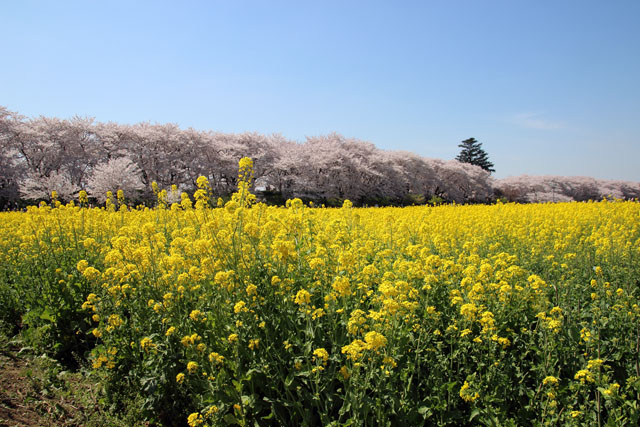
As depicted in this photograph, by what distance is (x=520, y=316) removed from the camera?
3.80 m

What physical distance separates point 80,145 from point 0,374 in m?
35.4

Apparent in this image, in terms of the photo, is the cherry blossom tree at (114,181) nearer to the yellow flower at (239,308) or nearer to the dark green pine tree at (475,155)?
the yellow flower at (239,308)

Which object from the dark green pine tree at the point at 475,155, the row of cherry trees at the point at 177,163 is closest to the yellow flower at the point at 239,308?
the row of cherry trees at the point at 177,163

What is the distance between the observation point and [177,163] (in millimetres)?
37094

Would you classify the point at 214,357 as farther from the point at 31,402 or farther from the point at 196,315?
the point at 31,402

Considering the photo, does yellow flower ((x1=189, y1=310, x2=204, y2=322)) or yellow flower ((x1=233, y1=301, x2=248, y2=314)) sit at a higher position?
yellow flower ((x1=233, y1=301, x2=248, y2=314))

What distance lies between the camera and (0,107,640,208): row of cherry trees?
30469mm

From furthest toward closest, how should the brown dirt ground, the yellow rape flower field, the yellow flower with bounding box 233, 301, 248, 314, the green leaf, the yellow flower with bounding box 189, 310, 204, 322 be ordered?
the green leaf → the brown dirt ground → the yellow flower with bounding box 189, 310, 204, 322 → the yellow flower with bounding box 233, 301, 248, 314 → the yellow rape flower field

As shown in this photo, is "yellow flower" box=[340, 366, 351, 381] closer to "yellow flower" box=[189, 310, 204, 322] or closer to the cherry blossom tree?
"yellow flower" box=[189, 310, 204, 322]

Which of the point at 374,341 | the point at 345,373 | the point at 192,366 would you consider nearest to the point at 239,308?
the point at 192,366

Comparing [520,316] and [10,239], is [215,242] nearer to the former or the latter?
[520,316]

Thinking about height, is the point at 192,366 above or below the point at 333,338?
below

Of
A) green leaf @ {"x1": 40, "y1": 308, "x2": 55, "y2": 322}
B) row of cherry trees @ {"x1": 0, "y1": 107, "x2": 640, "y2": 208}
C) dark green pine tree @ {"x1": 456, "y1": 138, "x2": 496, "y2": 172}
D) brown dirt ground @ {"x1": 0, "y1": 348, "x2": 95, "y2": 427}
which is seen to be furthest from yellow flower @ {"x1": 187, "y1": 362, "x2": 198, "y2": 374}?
dark green pine tree @ {"x1": 456, "y1": 138, "x2": 496, "y2": 172}

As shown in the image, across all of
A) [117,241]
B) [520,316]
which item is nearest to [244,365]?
[117,241]
